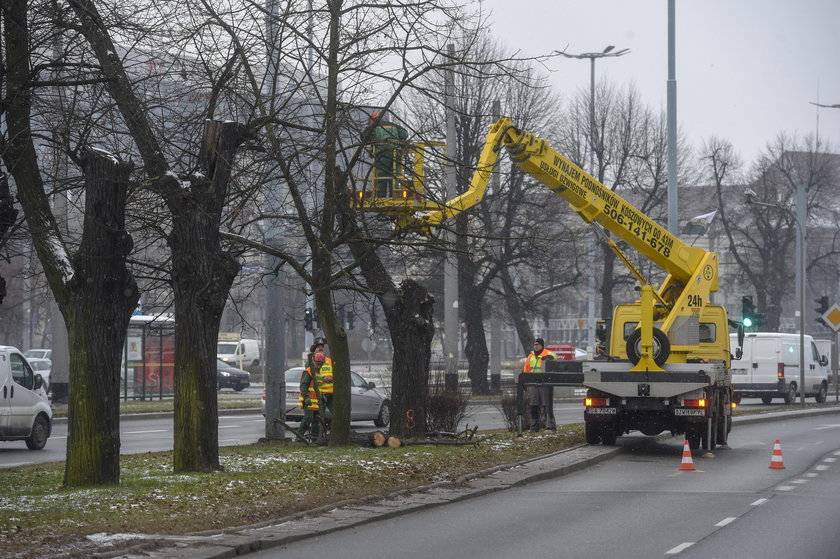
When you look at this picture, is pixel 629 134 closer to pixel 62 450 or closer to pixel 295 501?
pixel 62 450

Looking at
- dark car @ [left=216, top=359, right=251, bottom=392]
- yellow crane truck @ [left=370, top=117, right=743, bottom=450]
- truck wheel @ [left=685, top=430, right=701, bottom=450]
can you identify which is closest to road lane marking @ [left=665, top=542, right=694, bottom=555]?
yellow crane truck @ [left=370, top=117, right=743, bottom=450]

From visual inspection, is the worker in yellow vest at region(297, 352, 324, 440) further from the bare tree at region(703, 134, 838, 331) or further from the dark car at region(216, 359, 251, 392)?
the bare tree at region(703, 134, 838, 331)

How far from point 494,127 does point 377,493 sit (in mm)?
8350

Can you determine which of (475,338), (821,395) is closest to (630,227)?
(475,338)

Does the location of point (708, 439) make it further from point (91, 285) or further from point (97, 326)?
point (91, 285)

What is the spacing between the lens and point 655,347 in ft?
68.9

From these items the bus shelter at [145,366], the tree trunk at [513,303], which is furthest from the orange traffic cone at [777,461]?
the bus shelter at [145,366]

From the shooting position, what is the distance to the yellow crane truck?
2034cm

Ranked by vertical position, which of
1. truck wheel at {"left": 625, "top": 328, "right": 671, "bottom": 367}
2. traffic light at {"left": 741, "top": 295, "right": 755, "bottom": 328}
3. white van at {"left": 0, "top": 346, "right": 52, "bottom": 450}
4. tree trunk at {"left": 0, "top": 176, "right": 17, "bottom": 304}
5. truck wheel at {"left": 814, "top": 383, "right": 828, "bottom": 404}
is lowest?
truck wheel at {"left": 814, "top": 383, "right": 828, "bottom": 404}

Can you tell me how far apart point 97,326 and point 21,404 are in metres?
10.1

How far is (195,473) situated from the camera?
14.7m

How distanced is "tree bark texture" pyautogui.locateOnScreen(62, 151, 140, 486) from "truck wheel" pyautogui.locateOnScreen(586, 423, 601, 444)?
9.63 meters

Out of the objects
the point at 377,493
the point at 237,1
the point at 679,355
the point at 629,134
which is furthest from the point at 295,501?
the point at 629,134

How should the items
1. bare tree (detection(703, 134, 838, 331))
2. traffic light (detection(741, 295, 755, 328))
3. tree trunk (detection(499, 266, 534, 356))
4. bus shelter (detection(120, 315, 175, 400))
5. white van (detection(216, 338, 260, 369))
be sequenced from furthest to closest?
white van (detection(216, 338, 260, 369)) < bare tree (detection(703, 134, 838, 331)) < tree trunk (detection(499, 266, 534, 356)) < bus shelter (detection(120, 315, 175, 400)) < traffic light (detection(741, 295, 755, 328))
